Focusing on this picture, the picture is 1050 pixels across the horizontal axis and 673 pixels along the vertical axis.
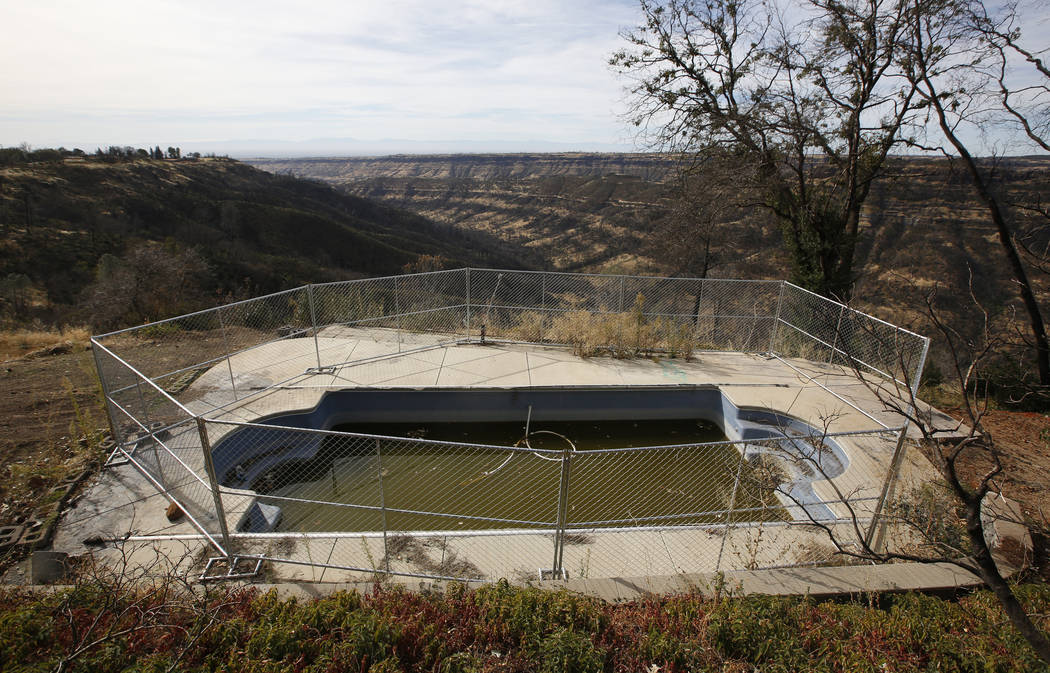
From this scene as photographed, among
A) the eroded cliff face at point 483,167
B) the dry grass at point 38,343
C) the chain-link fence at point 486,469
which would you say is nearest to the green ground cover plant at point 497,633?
the chain-link fence at point 486,469

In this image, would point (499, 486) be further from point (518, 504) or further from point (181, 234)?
point (181, 234)

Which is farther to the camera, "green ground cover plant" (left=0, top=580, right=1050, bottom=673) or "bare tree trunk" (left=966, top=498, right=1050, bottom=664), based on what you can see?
"green ground cover plant" (left=0, top=580, right=1050, bottom=673)

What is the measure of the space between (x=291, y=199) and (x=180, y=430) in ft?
171

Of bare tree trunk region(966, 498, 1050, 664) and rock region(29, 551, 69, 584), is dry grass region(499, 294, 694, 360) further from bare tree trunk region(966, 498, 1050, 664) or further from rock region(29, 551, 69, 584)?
rock region(29, 551, 69, 584)

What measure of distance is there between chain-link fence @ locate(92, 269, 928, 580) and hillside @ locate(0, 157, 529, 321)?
20.9ft

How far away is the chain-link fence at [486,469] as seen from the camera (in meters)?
5.18

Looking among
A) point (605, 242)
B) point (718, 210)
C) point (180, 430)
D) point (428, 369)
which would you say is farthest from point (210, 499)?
point (605, 242)

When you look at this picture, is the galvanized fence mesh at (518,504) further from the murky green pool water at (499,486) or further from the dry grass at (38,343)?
the dry grass at (38,343)

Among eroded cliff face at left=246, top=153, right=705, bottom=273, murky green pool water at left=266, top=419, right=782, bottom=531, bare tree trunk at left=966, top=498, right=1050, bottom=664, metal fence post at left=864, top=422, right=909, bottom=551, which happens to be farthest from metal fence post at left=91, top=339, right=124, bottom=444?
eroded cliff face at left=246, top=153, right=705, bottom=273

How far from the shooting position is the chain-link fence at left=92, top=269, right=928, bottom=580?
5.18 m

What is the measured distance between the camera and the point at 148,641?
3.36m

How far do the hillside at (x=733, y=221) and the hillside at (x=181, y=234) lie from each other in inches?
416

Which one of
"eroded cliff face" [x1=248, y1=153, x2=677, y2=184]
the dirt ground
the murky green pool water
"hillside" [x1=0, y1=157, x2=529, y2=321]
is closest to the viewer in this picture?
the dirt ground

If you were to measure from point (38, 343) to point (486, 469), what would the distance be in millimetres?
10633
